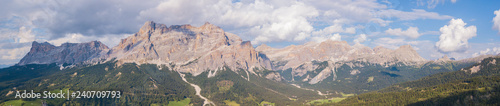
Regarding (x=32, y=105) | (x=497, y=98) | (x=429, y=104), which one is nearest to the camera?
(x=497, y=98)

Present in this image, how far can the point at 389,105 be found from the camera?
17625cm

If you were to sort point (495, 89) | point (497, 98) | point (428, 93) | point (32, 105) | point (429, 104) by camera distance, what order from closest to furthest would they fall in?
point (497, 98), point (495, 89), point (429, 104), point (428, 93), point (32, 105)

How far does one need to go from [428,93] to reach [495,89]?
111 ft

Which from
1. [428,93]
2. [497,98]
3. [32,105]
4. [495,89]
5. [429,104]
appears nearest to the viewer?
[497,98]

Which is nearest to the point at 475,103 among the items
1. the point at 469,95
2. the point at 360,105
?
the point at 469,95

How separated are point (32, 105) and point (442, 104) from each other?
260m

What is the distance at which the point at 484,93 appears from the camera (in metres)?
146

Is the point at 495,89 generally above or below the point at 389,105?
above

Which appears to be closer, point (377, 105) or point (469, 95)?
point (469, 95)

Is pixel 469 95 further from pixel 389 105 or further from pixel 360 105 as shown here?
pixel 360 105

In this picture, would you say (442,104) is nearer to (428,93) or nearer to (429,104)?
(429,104)

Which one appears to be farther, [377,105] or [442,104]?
[377,105]

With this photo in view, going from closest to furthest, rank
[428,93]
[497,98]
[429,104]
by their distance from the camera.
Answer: [497,98]
[429,104]
[428,93]

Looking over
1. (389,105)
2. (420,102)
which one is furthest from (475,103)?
(389,105)
